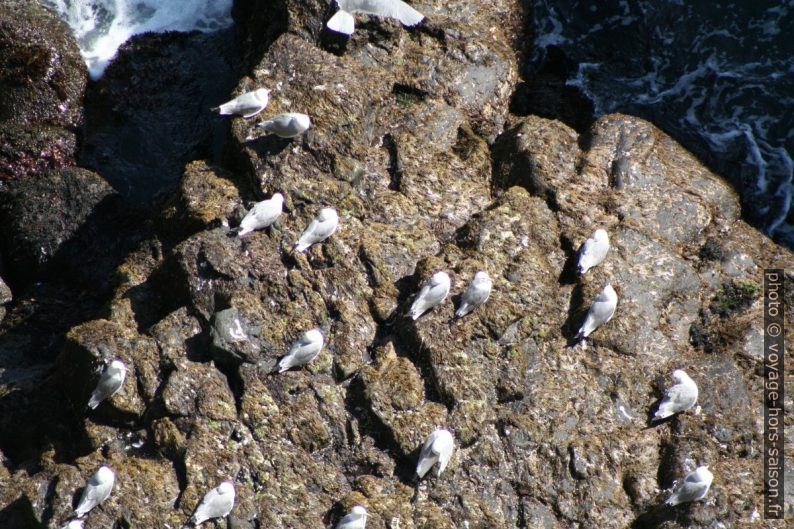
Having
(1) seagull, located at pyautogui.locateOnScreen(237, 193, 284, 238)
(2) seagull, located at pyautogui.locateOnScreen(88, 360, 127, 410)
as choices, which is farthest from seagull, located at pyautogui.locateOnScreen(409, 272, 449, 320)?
(2) seagull, located at pyautogui.locateOnScreen(88, 360, 127, 410)

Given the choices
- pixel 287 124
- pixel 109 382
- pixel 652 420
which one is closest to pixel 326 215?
pixel 287 124

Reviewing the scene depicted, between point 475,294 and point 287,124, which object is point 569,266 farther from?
point 287,124

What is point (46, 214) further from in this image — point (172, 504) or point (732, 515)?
point (732, 515)

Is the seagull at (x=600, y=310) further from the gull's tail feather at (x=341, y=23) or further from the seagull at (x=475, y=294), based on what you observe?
the gull's tail feather at (x=341, y=23)

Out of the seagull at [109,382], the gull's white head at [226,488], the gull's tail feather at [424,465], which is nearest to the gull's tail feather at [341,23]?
the seagull at [109,382]

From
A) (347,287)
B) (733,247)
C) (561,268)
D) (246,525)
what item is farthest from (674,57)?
(246,525)

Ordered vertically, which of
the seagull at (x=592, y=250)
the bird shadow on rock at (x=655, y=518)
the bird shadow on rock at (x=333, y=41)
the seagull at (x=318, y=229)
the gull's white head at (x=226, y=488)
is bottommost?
the bird shadow on rock at (x=655, y=518)

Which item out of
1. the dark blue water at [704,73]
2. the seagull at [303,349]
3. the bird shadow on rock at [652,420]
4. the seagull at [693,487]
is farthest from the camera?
the dark blue water at [704,73]
